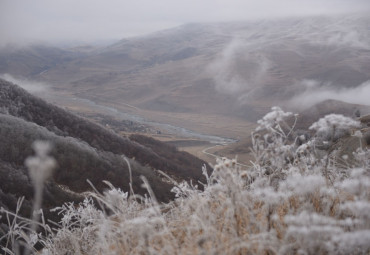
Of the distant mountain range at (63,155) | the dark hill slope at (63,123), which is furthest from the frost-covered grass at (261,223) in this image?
the dark hill slope at (63,123)

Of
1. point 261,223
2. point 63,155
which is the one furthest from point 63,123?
point 261,223

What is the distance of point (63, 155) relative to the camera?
56.5 feet

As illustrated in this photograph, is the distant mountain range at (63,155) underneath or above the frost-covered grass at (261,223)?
underneath

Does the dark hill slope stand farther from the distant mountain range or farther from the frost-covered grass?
the frost-covered grass

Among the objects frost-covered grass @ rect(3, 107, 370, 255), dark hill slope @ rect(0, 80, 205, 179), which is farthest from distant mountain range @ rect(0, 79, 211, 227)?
frost-covered grass @ rect(3, 107, 370, 255)

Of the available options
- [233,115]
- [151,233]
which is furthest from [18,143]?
[233,115]

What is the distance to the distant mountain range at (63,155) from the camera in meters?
13.6

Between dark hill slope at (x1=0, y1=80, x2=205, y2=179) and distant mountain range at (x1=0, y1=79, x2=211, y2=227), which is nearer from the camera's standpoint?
distant mountain range at (x1=0, y1=79, x2=211, y2=227)

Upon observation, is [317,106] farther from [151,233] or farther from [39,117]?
[151,233]

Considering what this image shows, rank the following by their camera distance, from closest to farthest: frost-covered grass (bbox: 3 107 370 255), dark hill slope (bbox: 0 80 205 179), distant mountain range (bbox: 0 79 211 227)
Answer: frost-covered grass (bbox: 3 107 370 255)
distant mountain range (bbox: 0 79 211 227)
dark hill slope (bbox: 0 80 205 179)

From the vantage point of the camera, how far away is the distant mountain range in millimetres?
13562

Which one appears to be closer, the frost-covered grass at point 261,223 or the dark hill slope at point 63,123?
the frost-covered grass at point 261,223

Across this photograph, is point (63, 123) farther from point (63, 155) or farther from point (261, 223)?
point (261, 223)

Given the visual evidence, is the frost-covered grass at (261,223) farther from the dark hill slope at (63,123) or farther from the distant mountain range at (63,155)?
the dark hill slope at (63,123)
